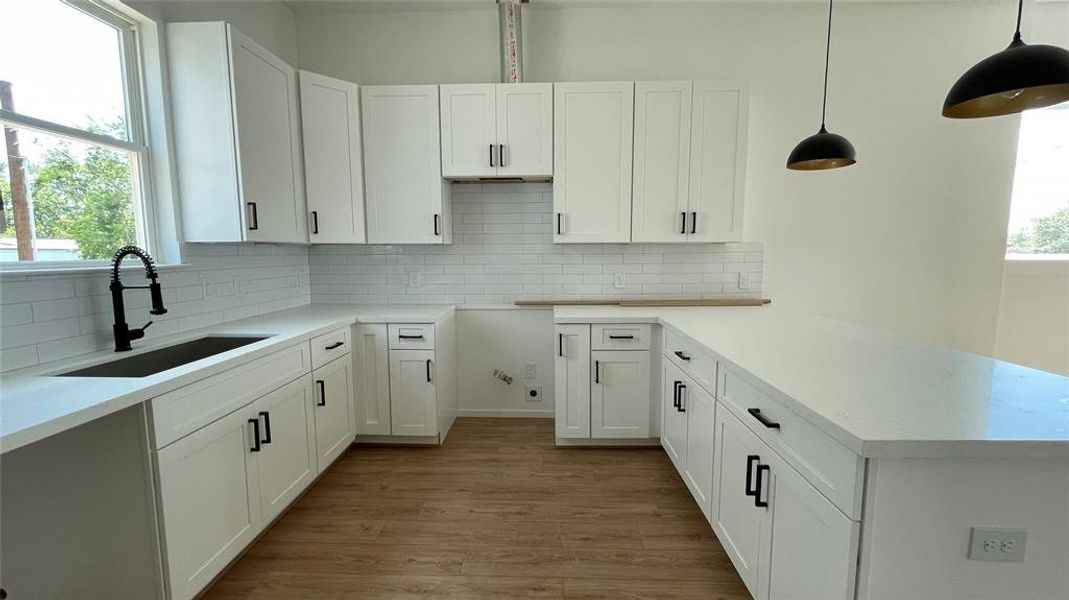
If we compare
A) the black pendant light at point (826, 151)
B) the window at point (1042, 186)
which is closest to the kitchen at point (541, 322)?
the window at point (1042, 186)

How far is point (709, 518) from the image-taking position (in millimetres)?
1854

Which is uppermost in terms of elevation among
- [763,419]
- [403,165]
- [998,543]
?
[403,165]

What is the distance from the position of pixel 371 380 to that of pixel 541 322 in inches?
51.7

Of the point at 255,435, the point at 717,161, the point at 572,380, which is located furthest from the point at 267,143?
the point at 717,161

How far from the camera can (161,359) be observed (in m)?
1.87

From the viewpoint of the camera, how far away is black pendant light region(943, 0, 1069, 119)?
109cm

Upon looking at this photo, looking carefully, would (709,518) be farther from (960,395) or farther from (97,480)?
(97,480)

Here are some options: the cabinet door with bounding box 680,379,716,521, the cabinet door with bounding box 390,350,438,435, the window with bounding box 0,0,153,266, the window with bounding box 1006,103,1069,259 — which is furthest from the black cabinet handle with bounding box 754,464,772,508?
the window with bounding box 1006,103,1069,259

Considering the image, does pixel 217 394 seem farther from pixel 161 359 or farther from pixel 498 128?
pixel 498 128

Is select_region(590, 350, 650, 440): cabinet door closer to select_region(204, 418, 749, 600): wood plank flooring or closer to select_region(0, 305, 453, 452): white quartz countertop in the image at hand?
select_region(204, 418, 749, 600): wood plank flooring

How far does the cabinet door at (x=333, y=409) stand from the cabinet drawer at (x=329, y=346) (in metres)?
0.04

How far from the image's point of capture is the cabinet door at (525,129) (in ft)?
9.12

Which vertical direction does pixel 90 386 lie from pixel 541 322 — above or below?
above

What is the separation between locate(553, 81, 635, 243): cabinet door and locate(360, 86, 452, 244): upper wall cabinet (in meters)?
0.85
